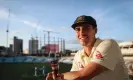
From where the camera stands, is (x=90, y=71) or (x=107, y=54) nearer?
(x=90, y=71)

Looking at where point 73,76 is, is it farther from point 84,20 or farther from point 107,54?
point 84,20

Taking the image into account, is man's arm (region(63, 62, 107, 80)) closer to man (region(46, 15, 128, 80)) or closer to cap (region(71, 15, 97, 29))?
man (region(46, 15, 128, 80))

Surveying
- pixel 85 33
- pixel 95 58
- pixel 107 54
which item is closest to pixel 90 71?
pixel 95 58

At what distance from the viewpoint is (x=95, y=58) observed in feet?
6.81

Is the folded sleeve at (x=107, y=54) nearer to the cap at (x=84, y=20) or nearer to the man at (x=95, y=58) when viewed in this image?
the man at (x=95, y=58)

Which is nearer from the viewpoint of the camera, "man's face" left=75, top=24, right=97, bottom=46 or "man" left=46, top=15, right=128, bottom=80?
"man" left=46, top=15, right=128, bottom=80

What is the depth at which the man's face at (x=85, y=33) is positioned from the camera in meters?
2.28

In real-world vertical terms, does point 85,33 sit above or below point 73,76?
above

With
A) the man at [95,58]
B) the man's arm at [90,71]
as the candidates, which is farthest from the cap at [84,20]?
the man's arm at [90,71]

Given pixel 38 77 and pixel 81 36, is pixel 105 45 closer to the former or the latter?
pixel 81 36

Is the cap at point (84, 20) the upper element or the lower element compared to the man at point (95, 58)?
upper

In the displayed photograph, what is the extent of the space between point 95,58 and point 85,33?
304mm

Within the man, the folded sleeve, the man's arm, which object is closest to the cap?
the man

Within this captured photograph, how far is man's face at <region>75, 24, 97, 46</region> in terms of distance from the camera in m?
2.28
